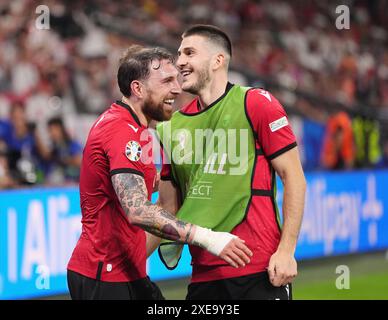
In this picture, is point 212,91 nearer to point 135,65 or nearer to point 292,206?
point 135,65

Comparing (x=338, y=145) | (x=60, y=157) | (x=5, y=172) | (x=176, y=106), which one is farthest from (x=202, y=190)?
(x=338, y=145)

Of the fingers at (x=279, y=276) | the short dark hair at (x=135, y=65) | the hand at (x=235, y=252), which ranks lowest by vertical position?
the fingers at (x=279, y=276)

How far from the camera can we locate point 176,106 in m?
12.9

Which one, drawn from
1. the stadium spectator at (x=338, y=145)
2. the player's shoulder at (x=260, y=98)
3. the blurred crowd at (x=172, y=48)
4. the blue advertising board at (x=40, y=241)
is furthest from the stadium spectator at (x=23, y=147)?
the player's shoulder at (x=260, y=98)

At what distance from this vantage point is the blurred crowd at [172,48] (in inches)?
435

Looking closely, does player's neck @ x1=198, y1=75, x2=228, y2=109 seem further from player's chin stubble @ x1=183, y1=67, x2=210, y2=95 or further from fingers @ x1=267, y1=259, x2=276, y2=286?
fingers @ x1=267, y1=259, x2=276, y2=286

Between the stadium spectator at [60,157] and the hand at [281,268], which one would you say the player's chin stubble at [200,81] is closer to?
the hand at [281,268]

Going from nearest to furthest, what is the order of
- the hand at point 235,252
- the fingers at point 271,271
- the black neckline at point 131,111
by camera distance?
the hand at point 235,252
the fingers at point 271,271
the black neckline at point 131,111

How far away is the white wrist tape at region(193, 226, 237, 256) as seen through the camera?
4980mm

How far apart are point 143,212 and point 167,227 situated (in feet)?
0.54

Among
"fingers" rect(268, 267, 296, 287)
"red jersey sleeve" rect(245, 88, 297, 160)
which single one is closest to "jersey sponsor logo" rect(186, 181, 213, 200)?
"red jersey sleeve" rect(245, 88, 297, 160)

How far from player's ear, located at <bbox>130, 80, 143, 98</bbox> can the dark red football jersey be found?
0.11 m

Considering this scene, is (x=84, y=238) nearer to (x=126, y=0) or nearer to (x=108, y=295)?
(x=108, y=295)

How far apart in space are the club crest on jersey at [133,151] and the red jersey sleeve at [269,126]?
0.71 meters
